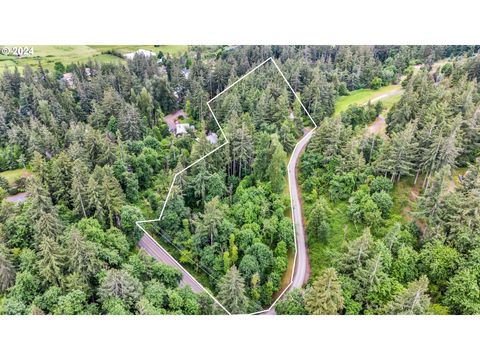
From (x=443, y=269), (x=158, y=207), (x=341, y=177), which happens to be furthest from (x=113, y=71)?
(x=443, y=269)

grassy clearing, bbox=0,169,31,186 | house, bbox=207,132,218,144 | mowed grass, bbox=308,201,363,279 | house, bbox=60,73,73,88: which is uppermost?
house, bbox=60,73,73,88

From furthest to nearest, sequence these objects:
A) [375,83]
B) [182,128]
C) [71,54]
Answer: [375,83] → [182,128] → [71,54]

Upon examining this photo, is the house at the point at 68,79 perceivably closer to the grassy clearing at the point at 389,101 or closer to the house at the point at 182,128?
the house at the point at 182,128

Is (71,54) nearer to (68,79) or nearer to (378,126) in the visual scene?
(68,79)

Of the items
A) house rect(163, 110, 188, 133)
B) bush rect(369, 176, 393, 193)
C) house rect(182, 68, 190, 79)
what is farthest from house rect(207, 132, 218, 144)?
bush rect(369, 176, 393, 193)

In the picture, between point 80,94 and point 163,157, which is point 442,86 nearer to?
point 163,157

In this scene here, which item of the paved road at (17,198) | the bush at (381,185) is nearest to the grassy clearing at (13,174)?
the paved road at (17,198)

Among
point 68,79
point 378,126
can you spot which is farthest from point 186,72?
point 378,126

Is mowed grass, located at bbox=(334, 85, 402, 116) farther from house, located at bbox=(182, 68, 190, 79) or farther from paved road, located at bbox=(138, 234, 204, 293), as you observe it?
paved road, located at bbox=(138, 234, 204, 293)
